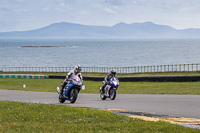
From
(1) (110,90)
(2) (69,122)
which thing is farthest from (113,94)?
(2) (69,122)

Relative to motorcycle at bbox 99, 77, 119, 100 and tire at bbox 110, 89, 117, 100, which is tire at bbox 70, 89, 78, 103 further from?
tire at bbox 110, 89, 117, 100

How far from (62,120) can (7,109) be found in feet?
12.2

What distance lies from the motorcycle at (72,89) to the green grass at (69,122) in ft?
9.74

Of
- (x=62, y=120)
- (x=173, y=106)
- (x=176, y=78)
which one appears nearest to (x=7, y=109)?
(x=62, y=120)

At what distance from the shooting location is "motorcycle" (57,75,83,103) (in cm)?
1722

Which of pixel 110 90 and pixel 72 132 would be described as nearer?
pixel 72 132

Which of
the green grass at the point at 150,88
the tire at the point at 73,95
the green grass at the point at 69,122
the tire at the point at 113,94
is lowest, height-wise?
the green grass at the point at 150,88

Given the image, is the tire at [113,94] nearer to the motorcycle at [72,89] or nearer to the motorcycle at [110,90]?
the motorcycle at [110,90]

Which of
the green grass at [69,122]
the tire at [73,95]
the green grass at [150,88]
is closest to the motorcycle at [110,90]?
the tire at [73,95]

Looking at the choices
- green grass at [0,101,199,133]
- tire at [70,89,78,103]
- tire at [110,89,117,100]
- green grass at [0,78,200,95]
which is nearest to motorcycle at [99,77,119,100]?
tire at [110,89,117,100]

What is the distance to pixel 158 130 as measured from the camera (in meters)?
9.44

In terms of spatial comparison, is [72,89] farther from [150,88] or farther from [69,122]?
[150,88]

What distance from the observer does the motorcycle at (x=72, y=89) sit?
1722 centimetres

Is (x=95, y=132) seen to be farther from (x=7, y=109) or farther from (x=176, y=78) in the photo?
(x=176, y=78)
